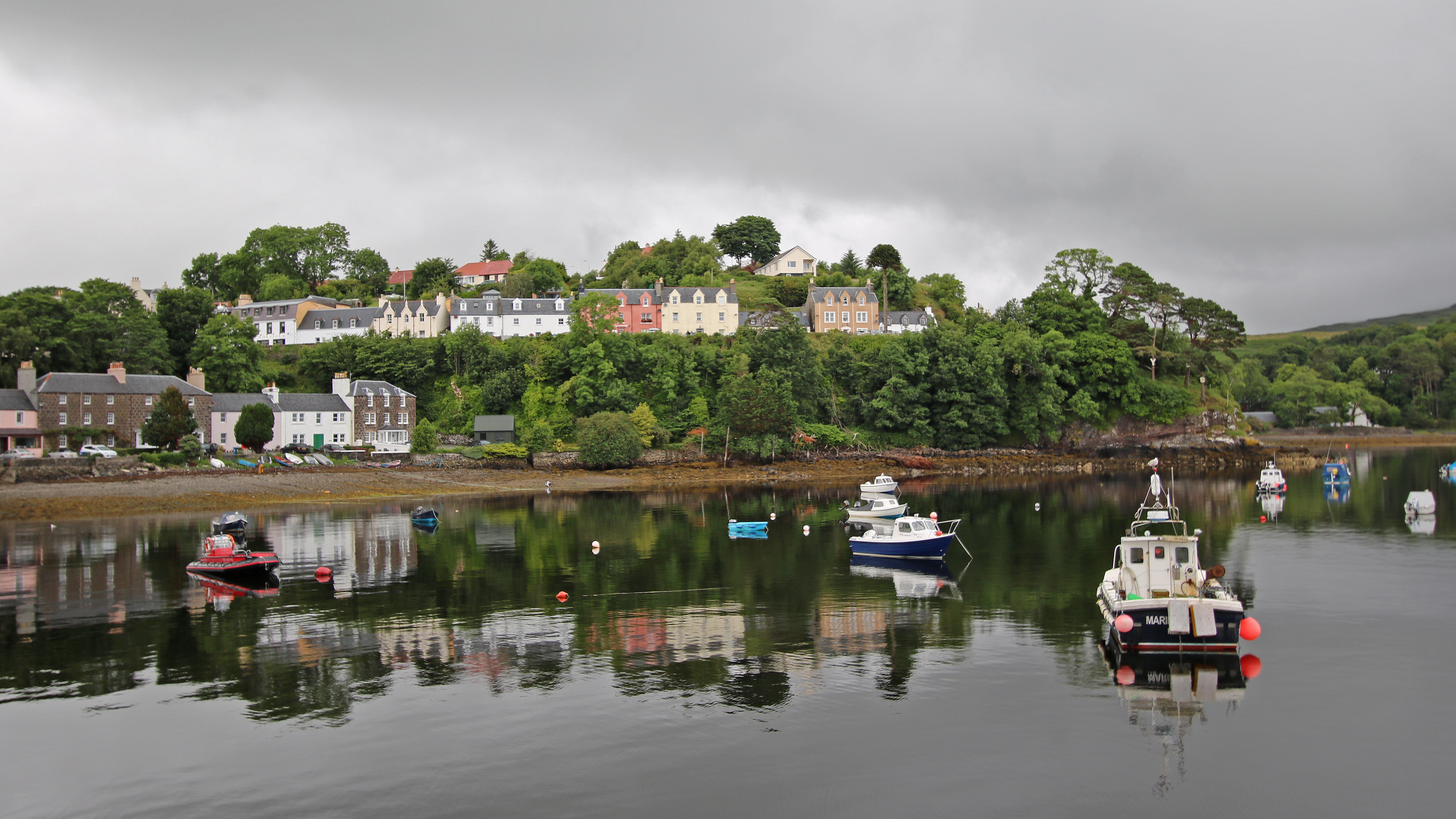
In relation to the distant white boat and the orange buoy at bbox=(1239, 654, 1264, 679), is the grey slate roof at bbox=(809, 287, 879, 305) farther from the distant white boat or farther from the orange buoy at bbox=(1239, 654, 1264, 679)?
the orange buoy at bbox=(1239, 654, 1264, 679)

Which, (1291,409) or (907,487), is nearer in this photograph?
(907,487)

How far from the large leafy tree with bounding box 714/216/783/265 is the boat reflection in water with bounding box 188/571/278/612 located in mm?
109005

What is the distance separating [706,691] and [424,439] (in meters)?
66.7

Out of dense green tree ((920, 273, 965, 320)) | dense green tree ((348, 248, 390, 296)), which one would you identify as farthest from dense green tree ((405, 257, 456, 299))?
dense green tree ((920, 273, 965, 320))

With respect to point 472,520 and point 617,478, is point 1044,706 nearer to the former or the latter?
point 472,520

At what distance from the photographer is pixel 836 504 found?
62875 mm

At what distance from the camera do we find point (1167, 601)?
22.6 metres

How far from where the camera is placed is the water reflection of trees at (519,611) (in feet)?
75.0

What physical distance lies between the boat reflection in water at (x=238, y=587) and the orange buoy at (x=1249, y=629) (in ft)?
103

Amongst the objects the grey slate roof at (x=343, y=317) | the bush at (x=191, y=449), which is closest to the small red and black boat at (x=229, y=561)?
the bush at (x=191, y=449)

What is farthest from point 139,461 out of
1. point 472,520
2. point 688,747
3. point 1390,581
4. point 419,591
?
point 1390,581

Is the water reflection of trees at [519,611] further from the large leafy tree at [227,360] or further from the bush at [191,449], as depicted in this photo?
the large leafy tree at [227,360]

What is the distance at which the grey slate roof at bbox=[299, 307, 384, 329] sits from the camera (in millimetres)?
105500

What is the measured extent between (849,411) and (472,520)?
49512 millimetres
